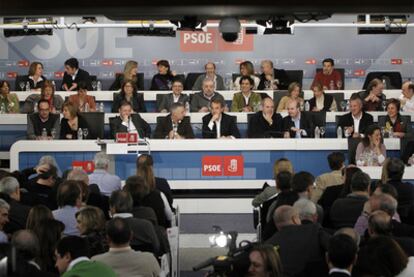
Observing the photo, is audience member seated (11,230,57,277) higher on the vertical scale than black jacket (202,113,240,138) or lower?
lower

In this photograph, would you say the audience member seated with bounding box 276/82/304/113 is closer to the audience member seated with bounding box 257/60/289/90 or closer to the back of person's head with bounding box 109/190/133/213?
the audience member seated with bounding box 257/60/289/90

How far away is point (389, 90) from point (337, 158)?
21.2ft

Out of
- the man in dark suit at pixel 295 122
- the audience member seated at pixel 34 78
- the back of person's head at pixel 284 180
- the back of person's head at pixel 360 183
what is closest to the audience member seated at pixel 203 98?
the man in dark suit at pixel 295 122

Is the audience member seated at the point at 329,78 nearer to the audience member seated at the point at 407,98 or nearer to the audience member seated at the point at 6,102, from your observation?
the audience member seated at the point at 407,98

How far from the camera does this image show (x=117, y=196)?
6836mm

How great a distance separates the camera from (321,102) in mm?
14008

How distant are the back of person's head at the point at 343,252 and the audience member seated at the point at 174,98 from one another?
357 inches

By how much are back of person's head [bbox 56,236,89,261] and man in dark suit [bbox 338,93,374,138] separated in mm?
7525

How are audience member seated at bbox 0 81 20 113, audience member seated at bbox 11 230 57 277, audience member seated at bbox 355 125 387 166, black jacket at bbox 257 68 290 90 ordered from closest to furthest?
1. audience member seated at bbox 11 230 57 277
2. audience member seated at bbox 355 125 387 166
3. audience member seated at bbox 0 81 20 113
4. black jacket at bbox 257 68 290 90

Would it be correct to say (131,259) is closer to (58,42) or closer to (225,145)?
(225,145)

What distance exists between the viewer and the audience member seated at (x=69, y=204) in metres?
6.98

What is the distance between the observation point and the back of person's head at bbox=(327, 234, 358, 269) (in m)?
5.05

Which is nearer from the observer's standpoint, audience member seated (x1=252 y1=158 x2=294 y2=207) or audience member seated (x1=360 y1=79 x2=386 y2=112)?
audience member seated (x1=252 y1=158 x2=294 y2=207)

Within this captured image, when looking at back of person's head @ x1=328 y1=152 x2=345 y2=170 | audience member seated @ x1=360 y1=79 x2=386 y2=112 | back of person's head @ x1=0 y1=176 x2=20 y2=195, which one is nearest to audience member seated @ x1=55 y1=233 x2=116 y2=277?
back of person's head @ x1=0 y1=176 x2=20 y2=195
